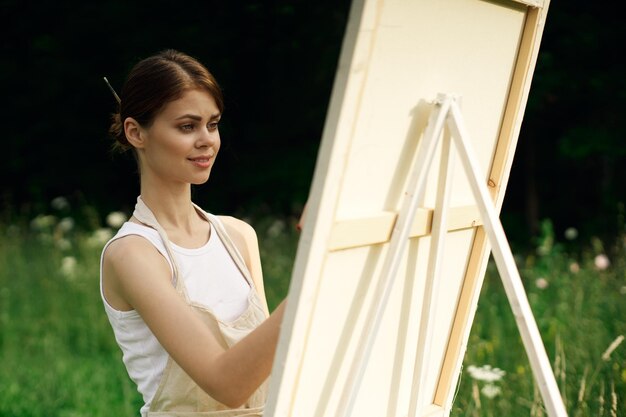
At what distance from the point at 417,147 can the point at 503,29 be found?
0.42m

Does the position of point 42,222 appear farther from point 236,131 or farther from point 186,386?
point 236,131

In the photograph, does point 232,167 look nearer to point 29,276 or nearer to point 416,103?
point 29,276

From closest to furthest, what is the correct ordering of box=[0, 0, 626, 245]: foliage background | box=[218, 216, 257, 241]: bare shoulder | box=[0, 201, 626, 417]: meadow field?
box=[218, 216, 257, 241]: bare shoulder → box=[0, 201, 626, 417]: meadow field → box=[0, 0, 626, 245]: foliage background

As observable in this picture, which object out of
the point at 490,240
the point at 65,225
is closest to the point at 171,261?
the point at 490,240

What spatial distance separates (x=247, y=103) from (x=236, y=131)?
0.33 meters

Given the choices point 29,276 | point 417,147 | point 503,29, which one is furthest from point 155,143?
point 29,276

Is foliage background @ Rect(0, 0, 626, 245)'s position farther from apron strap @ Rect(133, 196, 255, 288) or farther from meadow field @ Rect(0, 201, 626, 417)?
apron strap @ Rect(133, 196, 255, 288)

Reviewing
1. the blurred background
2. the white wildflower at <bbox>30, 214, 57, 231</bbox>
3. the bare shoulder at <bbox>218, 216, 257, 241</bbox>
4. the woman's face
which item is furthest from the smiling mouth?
the white wildflower at <bbox>30, 214, 57, 231</bbox>

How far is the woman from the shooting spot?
179 cm

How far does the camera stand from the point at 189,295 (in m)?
1.95

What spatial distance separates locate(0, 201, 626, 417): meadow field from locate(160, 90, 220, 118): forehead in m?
1.16

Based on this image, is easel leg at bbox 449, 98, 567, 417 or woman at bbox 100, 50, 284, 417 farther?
woman at bbox 100, 50, 284, 417

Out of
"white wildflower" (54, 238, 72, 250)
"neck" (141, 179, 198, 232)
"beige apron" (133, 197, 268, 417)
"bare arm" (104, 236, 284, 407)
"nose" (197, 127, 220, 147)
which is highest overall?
"nose" (197, 127, 220, 147)

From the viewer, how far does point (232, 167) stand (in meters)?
9.28
